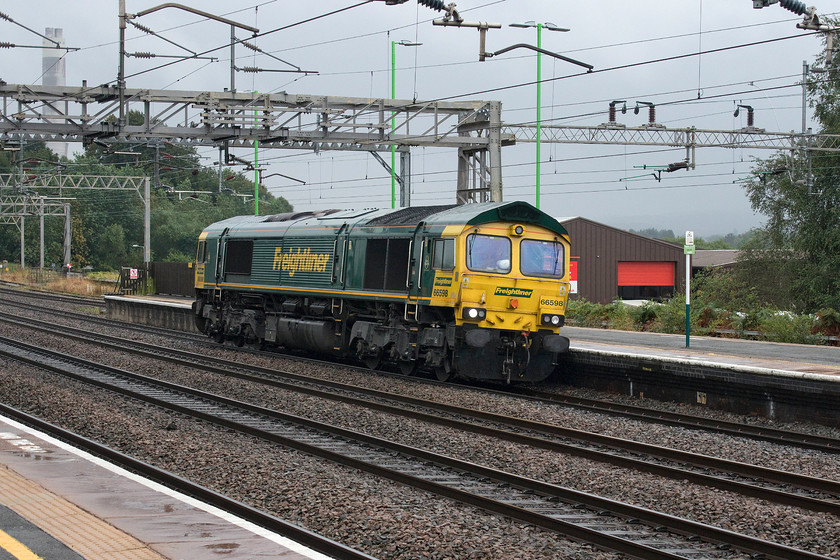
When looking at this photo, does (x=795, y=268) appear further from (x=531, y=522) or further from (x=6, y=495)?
(x=6, y=495)

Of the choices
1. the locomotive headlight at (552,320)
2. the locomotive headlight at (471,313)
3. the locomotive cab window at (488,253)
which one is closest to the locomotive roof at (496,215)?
the locomotive cab window at (488,253)

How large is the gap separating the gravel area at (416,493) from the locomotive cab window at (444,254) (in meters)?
2.41

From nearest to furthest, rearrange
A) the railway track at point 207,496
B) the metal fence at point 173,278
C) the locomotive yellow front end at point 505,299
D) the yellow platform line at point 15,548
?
the yellow platform line at point 15,548, the railway track at point 207,496, the locomotive yellow front end at point 505,299, the metal fence at point 173,278

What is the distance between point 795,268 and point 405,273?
99.5 ft

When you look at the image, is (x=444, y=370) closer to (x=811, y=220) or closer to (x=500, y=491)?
(x=500, y=491)

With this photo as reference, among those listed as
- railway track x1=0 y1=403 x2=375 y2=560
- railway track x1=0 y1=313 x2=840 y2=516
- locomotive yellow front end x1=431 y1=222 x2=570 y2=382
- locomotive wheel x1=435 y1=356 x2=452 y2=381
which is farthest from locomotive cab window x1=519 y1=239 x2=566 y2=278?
railway track x1=0 y1=403 x2=375 y2=560

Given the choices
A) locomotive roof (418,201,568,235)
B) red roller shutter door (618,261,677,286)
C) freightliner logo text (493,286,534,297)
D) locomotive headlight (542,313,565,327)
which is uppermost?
locomotive roof (418,201,568,235)

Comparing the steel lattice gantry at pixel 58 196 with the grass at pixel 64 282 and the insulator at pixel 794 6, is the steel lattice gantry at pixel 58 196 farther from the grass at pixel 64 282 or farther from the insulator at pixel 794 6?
the insulator at pixel 794 6

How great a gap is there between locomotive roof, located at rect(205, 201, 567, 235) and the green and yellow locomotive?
0.03 meters

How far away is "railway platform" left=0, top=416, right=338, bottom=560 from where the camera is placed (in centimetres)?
657

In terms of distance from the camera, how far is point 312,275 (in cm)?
2255

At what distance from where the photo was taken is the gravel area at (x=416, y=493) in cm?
813

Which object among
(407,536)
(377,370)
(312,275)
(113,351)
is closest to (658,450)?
(407,536)

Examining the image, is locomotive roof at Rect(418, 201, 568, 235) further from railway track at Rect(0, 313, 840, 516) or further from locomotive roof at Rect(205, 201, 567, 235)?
railway track at Rect(0, 313, 840, 516)
